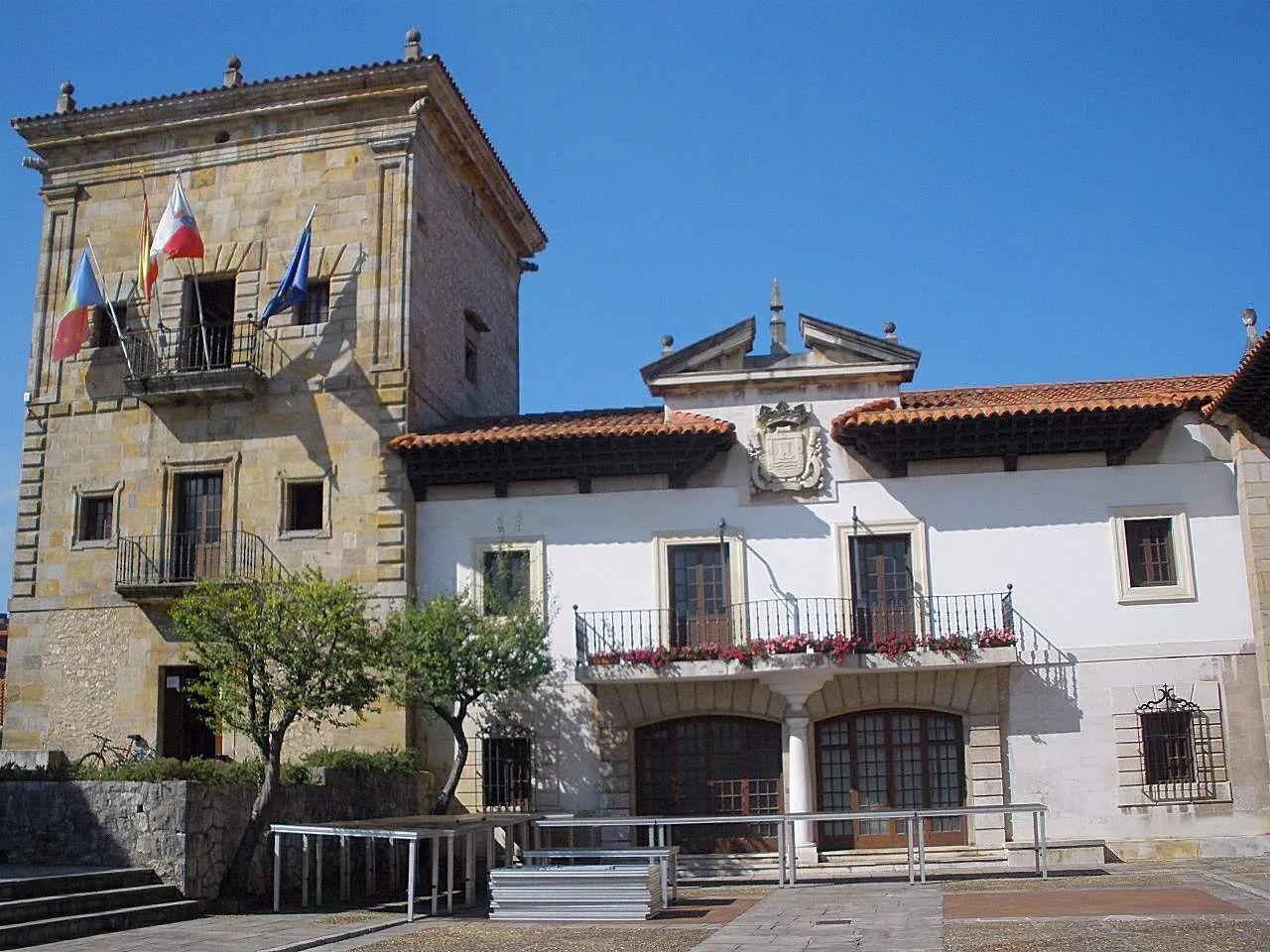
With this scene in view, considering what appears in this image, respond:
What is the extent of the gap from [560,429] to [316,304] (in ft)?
16.9

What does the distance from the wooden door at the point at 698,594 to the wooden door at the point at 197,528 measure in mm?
7670

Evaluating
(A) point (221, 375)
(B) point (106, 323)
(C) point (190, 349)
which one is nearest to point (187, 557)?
(A) point (221, 375)

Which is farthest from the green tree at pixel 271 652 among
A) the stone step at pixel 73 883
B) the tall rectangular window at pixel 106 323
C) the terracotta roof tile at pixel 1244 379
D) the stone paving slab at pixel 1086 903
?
the terracotta roof tile at pixel 1244 379

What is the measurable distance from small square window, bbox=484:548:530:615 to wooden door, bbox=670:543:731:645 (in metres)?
2.44

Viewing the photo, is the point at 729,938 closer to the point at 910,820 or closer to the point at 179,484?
the point at 910,820

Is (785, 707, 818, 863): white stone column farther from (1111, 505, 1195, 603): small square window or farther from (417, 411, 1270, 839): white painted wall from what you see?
(1111, 505, 1195, 603): small square window

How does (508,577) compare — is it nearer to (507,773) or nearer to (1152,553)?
(507,773)

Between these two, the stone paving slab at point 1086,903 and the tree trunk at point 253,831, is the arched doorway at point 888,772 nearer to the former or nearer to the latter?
the stone paving slab at point 1086,903

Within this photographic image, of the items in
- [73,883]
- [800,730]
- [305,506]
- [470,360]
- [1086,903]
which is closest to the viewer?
[73,883]

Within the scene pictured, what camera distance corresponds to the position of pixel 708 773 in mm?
22094

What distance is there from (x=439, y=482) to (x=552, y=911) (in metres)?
9.17

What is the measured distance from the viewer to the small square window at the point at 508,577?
2227 centimetres

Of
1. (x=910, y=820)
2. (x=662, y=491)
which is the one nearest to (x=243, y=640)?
(x=662, y=491)

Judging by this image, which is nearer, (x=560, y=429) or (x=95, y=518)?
(x=560, y=429)
